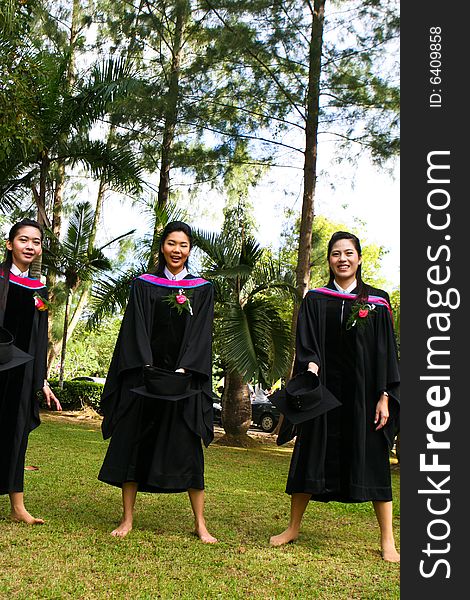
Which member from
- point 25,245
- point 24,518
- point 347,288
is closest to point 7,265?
point 25,245

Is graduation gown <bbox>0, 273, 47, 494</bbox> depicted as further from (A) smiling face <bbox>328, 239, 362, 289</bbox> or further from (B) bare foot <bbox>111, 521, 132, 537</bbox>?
(A) smiling face <bbox>328, 239, 362, 289</bbox>

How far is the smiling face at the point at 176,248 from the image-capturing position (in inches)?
187

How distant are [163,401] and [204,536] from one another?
0.91 meters

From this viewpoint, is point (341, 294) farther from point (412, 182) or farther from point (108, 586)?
point (108, 586)

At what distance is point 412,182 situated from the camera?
3027 millimetres

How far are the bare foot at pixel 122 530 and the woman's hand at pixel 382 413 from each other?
1.74 meters

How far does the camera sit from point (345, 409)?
4.58m

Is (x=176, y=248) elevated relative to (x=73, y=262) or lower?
lower

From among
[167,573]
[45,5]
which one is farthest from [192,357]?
[45,5]

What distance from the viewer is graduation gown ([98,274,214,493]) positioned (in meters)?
4.50

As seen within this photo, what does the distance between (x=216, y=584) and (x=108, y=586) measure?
545 mm

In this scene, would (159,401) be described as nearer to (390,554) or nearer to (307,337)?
(307,337)

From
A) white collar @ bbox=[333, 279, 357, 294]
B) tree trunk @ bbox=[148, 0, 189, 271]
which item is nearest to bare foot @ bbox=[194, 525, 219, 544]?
white collar @ bbox=[333, 279, 357, 294]

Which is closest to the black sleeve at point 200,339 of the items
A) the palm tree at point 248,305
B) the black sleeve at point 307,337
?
the black sleeve at point 307,337
